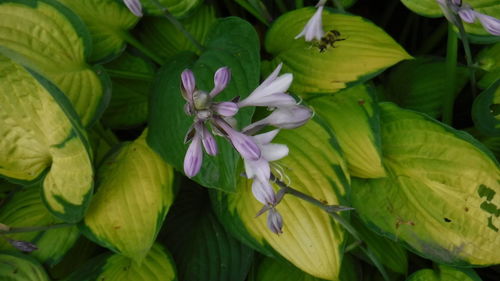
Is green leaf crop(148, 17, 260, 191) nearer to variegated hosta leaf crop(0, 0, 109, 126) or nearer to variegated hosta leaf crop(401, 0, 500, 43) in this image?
variegated hosta leaf crop(0, 0, 109, 126)

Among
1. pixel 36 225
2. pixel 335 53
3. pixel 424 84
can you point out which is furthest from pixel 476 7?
pixel 36 225

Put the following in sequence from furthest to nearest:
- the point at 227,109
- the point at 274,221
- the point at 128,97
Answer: the point at 128,97, the point at 274,221, the point at 227,109

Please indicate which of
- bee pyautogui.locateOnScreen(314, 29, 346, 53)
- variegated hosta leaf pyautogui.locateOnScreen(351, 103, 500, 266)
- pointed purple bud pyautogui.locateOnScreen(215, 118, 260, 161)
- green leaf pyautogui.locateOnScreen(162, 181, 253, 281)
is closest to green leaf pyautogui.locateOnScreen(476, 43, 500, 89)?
variegated hosta leaf pyautogui.locateOnScreen(351, 103, 500, 266)

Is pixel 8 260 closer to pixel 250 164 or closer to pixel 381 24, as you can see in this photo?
pixel 250 164

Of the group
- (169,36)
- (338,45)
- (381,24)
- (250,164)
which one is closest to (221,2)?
(169,36)

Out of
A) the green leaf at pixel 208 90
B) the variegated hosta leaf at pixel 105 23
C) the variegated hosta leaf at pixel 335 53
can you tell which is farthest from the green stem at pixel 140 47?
the variegated hosta leaf at pixel 335 53

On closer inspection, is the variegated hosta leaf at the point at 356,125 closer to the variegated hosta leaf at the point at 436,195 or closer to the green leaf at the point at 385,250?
the variegated hosta leaf at the point at 436,195

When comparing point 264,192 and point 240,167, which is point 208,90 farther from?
point 264,192
